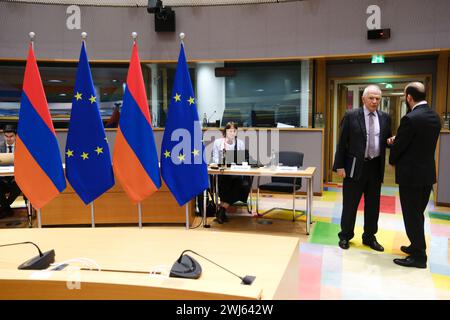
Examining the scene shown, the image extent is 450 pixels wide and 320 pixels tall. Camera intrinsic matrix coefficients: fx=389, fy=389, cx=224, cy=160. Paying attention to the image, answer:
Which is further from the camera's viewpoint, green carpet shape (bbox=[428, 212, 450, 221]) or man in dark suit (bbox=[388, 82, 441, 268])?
green carpet shape (bbox=[428, 212, 450, 221])

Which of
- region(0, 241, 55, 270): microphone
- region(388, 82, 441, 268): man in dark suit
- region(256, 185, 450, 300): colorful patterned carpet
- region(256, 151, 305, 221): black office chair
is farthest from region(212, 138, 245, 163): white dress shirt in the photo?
region(0, 241, 55, 270): microphone

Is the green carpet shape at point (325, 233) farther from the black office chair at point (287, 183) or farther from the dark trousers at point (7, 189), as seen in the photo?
the dark trousers at point (7, 189)

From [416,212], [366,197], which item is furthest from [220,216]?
[416,212]

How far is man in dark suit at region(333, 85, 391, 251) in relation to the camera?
153 inches

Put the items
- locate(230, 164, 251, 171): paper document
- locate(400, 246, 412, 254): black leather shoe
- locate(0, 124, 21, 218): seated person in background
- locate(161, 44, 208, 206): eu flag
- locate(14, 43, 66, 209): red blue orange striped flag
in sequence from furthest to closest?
locate(0, 124, 21, 218): seated person in background → locate(230, 164, 251, 171): paper document → locate(400, 246, 412, 254): black leather shoe → locate(161, 44, 208, 206): eu flag → locate(14, 43, 66, 209): red blue orange striped flag

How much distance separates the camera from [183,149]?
11.1ft

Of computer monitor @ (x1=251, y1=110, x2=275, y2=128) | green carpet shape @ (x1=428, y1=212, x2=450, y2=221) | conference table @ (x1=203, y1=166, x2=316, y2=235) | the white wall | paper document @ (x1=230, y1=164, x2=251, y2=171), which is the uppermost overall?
the white wall

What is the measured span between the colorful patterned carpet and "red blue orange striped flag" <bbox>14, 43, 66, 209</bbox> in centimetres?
223

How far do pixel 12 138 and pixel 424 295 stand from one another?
Answer: 214 inches

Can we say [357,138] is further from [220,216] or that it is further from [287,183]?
[220,216]

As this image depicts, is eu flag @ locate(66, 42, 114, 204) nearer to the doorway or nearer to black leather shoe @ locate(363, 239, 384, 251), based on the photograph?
black leather shoe @ locate(363, 239, 384, 251)

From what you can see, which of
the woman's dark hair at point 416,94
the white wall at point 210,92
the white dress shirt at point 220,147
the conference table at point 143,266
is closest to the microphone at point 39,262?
the conference table at point 143,266

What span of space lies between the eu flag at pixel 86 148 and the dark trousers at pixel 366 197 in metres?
2.42

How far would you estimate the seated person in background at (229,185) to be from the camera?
527 centimetres
